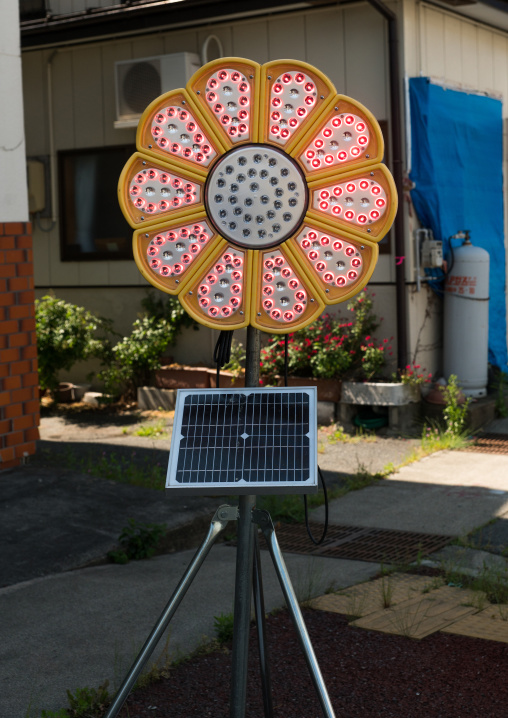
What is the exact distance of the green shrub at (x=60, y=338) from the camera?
32.8 feet

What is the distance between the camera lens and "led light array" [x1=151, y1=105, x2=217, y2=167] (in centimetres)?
328

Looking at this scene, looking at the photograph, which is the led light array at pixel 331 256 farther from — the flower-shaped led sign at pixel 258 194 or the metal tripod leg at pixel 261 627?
the metal tripod leg at pixel 261 627

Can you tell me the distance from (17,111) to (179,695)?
4.45 metres

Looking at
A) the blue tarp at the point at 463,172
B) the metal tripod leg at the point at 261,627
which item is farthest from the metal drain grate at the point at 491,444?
the metal tripod leg at the point at 261,627

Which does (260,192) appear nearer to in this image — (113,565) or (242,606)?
(242,606)

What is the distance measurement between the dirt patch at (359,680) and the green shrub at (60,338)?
6075 mm

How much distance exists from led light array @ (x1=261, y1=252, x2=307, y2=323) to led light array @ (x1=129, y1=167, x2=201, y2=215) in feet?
1.20

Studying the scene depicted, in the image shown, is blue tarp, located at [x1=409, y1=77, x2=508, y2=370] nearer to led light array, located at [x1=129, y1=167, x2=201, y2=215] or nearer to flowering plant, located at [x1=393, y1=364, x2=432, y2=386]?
flowering plant, located at [x1=393, y1=364, x2=432, y2=386]

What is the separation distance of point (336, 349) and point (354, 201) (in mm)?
5867

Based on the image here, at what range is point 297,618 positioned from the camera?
307 centimetres

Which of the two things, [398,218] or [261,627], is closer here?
[261,627]

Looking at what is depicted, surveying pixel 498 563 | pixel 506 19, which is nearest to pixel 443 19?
pixel 506 19

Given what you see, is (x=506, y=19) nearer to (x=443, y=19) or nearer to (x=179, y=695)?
(x=443, y=19)

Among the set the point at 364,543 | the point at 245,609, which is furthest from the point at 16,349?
the point at 245,609
